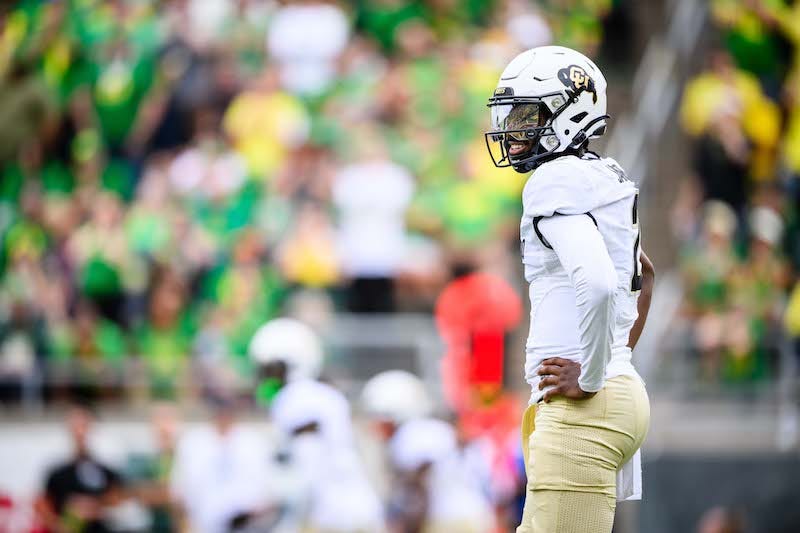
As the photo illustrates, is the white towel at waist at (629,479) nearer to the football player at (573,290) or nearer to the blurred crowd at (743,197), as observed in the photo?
the football player at (573,290)

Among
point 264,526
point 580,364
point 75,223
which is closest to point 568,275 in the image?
point 580,364

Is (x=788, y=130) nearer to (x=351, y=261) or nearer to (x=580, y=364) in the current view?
(x=351, y=261)

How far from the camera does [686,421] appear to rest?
12008mm

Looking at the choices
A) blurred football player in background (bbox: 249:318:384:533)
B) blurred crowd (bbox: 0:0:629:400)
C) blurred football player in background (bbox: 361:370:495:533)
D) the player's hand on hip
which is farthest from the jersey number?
blurred crowd (bbox: 0:0:629:400)

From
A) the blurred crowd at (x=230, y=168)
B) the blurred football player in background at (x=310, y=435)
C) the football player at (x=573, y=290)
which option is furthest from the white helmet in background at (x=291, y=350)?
the blurred crowd at (x=230, y=168)

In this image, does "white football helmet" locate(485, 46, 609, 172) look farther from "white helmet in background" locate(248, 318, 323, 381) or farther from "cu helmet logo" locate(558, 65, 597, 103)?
"white helmet in background" locate(248, 318, 323, 381)

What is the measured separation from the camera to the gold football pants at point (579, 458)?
179 inches

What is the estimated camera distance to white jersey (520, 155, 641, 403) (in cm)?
443

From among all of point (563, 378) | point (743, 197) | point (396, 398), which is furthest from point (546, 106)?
point (743, 197)

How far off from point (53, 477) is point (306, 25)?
5.56 meters

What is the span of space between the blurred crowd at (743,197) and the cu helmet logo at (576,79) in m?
7.06

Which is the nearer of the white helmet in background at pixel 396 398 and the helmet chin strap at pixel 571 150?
the helmet chin strap at pixel 571 150

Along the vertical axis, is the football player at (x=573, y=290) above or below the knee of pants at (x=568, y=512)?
above

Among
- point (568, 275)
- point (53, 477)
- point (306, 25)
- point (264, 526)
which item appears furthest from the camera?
point (306, 25)
